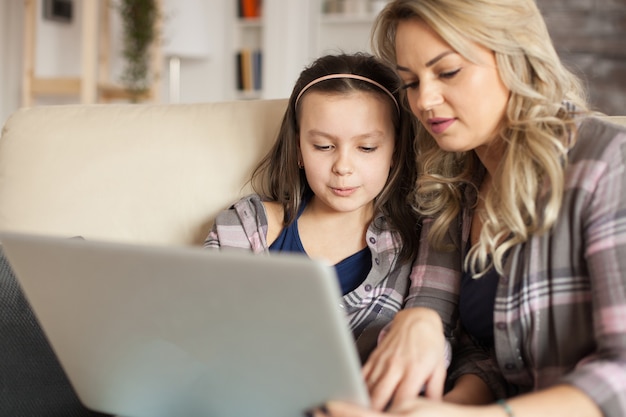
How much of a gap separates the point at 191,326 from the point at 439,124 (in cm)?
48

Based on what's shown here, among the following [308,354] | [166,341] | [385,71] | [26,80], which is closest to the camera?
[308,354]

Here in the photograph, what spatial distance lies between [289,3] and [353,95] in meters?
3.63

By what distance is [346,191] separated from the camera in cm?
138

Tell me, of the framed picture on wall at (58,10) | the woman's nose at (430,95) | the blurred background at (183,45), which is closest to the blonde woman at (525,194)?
the woman's nose at (430,95)

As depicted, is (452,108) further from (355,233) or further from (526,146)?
(355,233)

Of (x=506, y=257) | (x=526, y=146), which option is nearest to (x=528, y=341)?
(x=506, y=257)

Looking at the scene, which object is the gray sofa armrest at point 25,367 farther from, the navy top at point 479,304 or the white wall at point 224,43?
the white wall at point 224,43

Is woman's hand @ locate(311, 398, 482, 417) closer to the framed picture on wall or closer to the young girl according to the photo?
the young girl

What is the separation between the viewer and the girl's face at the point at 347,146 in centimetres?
136

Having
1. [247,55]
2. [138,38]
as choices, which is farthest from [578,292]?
[247,55]

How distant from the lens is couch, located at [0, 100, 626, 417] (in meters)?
1.59

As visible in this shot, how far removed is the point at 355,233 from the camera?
58.0 inches

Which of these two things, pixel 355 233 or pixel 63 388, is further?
pixel 355 233

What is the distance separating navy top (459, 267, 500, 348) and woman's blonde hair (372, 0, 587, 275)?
4cm
